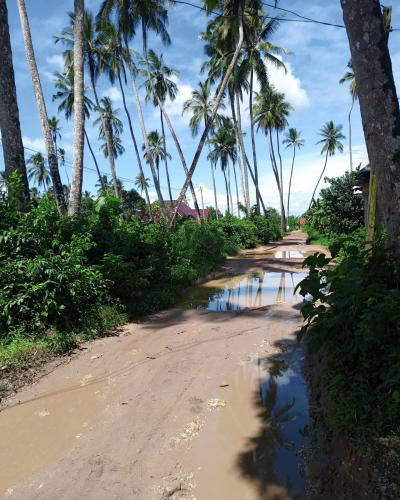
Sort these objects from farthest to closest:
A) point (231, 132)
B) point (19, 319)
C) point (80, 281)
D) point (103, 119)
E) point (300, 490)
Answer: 1. point (231, 132)
2. point (103, 119)
3. point (80, 281)
4. point (19, 319)
5. point (300, 490)

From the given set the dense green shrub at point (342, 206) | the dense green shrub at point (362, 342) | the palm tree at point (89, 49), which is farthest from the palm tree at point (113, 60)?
the dense green shrub at point (362, 342)

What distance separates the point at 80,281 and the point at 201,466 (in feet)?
14.0

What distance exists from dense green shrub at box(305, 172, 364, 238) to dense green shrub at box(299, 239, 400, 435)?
20888 millimetres

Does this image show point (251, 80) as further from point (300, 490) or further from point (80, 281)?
point (300, 490)

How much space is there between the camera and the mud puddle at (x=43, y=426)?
11.7ft

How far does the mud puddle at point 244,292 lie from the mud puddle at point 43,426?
4.61 meters

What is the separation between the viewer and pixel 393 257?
3.80m

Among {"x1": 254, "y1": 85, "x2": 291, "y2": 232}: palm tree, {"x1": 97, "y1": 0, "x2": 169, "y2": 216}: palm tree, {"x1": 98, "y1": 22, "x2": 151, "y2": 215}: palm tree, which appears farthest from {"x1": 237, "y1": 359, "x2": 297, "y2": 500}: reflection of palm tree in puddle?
{"x1": 254, "y1": 85, "x2": 291, "y2": 232}: palm tree

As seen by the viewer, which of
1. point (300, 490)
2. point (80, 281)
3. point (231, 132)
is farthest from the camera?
point (231, 132)

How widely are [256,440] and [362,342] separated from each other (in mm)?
1385

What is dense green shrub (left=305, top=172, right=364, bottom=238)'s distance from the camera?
2383 cm

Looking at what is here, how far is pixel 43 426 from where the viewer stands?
420 cm

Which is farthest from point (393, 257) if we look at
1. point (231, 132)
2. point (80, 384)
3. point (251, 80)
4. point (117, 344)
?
point (231, 132)

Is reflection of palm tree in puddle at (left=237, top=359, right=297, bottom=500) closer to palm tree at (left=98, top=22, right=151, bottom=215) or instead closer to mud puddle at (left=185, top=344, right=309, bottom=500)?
mud puddle at (left=185, top=344, right=309, bottom=500)
